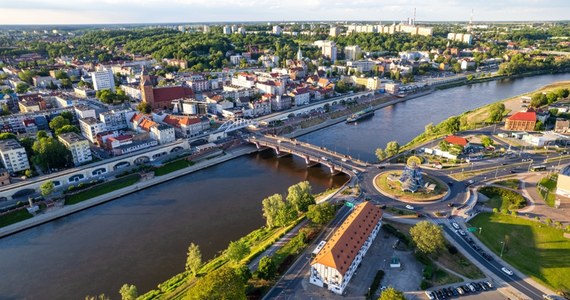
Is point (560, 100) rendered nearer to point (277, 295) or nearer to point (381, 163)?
point (381, 163)

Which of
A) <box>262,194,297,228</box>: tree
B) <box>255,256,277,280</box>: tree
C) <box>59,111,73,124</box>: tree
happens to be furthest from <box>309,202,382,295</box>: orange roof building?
<box>59,111,73,124</box>: tree

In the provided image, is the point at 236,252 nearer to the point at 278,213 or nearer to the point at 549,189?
the point at 278,213

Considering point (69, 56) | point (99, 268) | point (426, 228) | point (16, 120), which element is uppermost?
point (69, 56)

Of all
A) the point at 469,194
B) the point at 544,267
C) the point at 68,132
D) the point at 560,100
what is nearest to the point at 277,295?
the point at 544,267

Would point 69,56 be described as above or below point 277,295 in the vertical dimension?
above

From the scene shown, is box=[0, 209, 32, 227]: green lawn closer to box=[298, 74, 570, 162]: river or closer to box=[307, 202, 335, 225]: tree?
box=[307, 202, 335, 225]: tree

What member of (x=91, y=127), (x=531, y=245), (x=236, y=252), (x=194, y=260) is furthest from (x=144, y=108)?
(x=531, y=245)

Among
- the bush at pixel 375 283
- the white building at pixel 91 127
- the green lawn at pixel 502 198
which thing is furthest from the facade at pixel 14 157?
the green lawn at pixel 502 198
